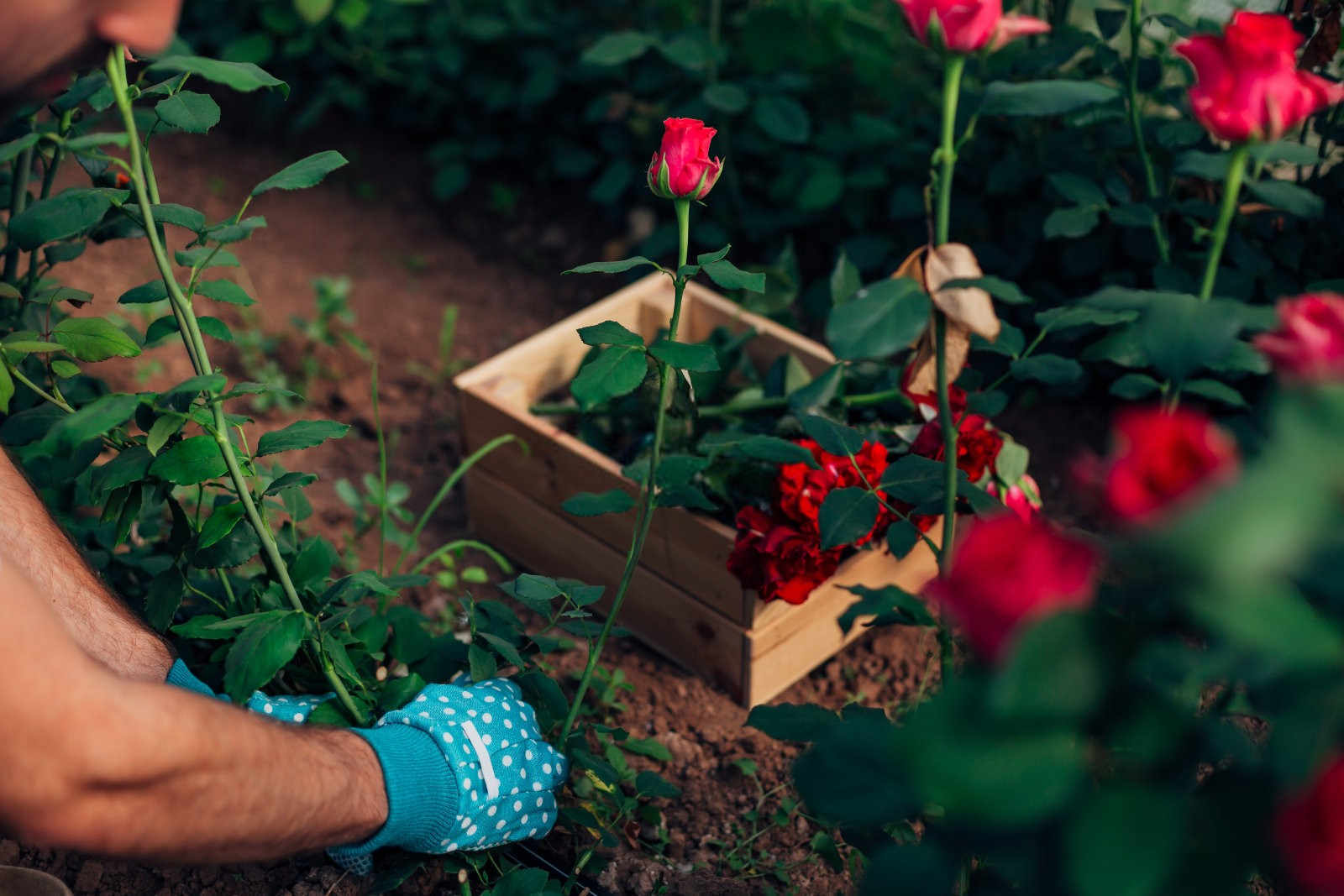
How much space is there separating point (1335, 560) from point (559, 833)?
1.19 m

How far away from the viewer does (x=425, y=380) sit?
2.58 meters

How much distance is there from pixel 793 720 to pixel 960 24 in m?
0.64

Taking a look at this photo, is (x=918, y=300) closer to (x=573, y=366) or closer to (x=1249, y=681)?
(x=1249, y=681)

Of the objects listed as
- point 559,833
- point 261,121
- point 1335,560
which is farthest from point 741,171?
point 1335,560

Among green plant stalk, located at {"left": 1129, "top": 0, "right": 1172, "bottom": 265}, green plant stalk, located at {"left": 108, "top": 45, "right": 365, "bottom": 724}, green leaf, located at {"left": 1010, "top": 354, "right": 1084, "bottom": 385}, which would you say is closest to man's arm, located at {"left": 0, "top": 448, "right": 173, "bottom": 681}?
green plant stalk, located at {"left": 108, "top": 45, "right": 365, "bottom": 724}

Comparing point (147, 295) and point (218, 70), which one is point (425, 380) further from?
point (218, 70)

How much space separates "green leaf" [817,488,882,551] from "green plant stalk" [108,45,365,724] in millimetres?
610

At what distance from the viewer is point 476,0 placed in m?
3.07

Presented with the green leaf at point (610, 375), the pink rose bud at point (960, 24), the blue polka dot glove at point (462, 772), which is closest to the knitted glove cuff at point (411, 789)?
the blue polka dot glove at point (462, 772)

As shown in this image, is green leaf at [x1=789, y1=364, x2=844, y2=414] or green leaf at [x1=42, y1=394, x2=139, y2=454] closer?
green leaf at [x1=42, y1=394, x2=139, y2=454]

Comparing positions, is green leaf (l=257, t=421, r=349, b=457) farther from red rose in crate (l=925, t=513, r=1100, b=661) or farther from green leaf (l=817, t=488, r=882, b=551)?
red rose in crate (l=925, t=513, r=1100, b=661)

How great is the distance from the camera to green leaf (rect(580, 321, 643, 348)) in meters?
1.19

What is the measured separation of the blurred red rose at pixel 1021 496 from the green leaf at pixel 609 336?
2.05 ft

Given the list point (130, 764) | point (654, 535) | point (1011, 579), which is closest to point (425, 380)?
point (654, 535)
